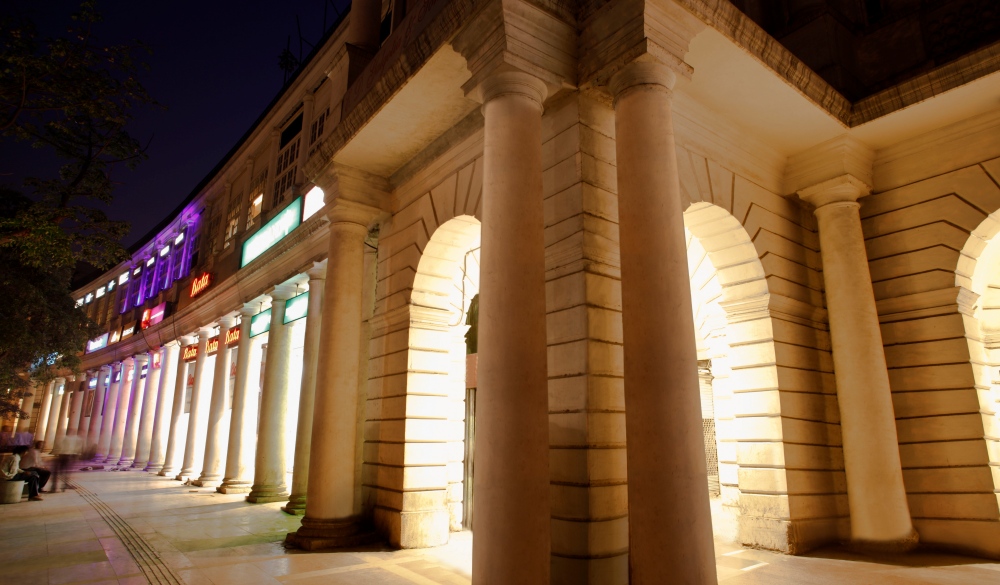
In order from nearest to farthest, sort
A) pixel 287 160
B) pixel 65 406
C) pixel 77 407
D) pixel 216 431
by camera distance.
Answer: pixel 287 160
pixel 216 431
pixel 77 407
pixel 65 406

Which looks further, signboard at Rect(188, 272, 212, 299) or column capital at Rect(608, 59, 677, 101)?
signboard at Rect(188, 272, 212, 299)

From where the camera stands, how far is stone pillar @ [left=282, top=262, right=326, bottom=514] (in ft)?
37.1

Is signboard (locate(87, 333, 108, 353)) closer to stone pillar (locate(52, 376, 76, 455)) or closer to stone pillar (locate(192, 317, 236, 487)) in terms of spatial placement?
stone pillar (locate(52, 376, 76, 455))

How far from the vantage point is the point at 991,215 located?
7816 mm

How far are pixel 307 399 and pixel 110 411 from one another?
27.3 meters

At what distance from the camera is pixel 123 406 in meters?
29.9

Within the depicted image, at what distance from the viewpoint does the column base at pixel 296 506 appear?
37.8 feet

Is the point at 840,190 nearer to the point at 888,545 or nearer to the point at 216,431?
the point at 888,545

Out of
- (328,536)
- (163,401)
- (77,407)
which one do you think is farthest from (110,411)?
(328,536)

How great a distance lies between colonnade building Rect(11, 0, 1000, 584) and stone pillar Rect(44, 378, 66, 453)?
4010 centimetres

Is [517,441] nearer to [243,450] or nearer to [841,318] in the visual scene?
[841,318]

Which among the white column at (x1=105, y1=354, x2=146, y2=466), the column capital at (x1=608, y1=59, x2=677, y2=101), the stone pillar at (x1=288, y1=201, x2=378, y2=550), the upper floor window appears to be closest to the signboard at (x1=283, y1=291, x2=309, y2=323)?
the stone pillar at (x1=288, y1=201, x2=378, y2=550)

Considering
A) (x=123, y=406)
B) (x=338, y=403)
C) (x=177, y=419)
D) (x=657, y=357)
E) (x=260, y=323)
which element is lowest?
(x=177, y=419)

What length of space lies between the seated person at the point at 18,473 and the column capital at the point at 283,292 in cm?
733
